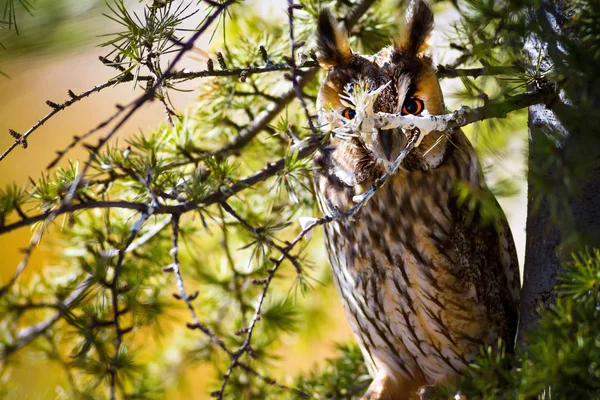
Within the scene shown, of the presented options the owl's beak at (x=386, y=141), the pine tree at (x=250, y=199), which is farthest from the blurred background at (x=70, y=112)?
the owl's beak at (x=386, y=141)

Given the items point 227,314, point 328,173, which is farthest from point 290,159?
point 227,314

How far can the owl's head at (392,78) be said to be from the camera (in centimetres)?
106

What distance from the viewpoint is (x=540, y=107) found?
102 cm

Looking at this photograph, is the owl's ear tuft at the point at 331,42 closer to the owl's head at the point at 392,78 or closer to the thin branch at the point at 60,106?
the owl's head at the point at 392,78

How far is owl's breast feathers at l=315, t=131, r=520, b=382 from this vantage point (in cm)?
118

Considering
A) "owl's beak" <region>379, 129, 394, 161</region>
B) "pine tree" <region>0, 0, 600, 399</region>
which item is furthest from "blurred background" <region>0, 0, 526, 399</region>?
"owl's beak" <region>379, 129, 394, 161</region>

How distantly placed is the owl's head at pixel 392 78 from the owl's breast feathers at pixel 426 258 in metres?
0.05

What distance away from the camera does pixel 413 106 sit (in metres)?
1.08

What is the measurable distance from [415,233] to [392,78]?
32 cm

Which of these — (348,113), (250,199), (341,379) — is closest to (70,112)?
(250,199)

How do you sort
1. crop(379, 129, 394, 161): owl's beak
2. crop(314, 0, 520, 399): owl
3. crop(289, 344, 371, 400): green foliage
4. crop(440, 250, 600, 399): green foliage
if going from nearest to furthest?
1. crop(440, 250, 600, 399): green foliage
2. crop(379, 129, 394, 161): owl's beak
3. crop(314, 0, 520, 399): owl
4. crop(289, 344, 371, 400): green foliage

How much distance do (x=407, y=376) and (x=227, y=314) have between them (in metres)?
0.54

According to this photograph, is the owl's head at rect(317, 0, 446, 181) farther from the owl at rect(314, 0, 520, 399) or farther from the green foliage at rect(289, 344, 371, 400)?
the green foliage at rect(289, 344, 371, 400)

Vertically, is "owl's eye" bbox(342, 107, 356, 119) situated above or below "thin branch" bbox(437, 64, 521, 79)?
above
